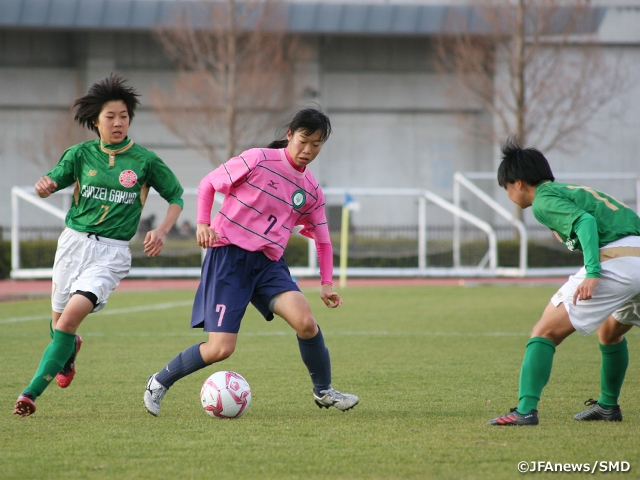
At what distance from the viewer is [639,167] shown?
29.4 metres

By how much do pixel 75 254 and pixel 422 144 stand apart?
25.6 m

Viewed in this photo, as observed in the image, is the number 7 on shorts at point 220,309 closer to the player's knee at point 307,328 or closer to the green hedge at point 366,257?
the player's knee at point 307,328

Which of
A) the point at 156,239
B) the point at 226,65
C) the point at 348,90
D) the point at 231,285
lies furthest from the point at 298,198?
the point at 348,90

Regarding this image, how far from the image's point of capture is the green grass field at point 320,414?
155 inches

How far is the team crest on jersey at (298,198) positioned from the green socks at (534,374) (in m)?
1.63

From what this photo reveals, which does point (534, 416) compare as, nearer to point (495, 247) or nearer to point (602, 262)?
point (602, 262)

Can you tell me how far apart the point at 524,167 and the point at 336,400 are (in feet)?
5.88

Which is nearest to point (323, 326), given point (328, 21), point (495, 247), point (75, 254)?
point (75, 254)

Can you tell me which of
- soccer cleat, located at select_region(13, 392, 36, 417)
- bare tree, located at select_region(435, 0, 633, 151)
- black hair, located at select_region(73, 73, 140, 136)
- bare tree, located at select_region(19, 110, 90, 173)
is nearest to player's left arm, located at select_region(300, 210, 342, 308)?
black hair, located at select_region(73, 73, 140, 136)

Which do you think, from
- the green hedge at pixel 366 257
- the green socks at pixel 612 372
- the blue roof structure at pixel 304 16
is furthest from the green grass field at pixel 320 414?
the blue roof structure at pixel 304 16

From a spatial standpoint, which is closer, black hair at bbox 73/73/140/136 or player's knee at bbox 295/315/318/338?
player's knee at bbox 295/315/318/338

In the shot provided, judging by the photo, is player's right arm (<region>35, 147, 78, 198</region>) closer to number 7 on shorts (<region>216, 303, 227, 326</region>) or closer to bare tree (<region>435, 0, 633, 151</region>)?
number 7 on shorts (<region>216, 303, 227, 326</region>)

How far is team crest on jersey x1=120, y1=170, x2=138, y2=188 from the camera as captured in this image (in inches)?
220

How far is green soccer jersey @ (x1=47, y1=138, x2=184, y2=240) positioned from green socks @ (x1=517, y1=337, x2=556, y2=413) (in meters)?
2.64
